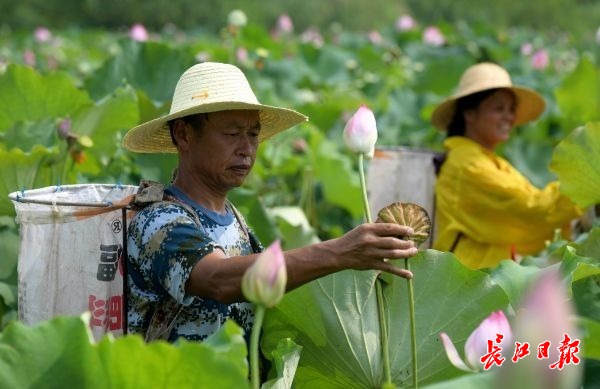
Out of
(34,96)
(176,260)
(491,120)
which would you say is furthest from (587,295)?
(34,96)

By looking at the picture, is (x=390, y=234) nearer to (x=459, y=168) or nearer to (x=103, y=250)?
(x=103, y=250)

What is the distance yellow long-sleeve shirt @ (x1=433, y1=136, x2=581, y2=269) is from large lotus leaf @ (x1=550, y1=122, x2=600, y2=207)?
676 mm

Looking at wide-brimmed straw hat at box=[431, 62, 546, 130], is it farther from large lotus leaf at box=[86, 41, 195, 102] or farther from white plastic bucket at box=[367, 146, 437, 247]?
large lotus leaf at box=[86, 41, 195, 102]

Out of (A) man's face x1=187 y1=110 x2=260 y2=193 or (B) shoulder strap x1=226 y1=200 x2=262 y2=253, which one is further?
(B) shoulder strap x1=226 y1=200 x2=262 y2=253

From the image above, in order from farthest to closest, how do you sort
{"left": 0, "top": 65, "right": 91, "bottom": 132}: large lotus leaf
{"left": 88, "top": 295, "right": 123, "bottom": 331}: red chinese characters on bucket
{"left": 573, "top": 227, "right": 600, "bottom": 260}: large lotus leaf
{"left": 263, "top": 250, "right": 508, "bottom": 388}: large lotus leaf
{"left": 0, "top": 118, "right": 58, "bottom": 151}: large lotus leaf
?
{"left": 0, "top": 65, "right": 91, "bottom": 132}: large lotus leaf
{"left": 0, "top": 118, "right": 58, "bottom": 151}: large lotus leaf
{"left": 573, "top": 227, "right": 600, "bottom": 260}: large lotus leaf
{"left": 88, "top": 295, "right": 123, "bottom": 331}: red chinese characters on bucket
{"left": 263, "top": 250, "right": 508, "bottom": 388}: large lotus leaf

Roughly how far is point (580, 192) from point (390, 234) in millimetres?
1283

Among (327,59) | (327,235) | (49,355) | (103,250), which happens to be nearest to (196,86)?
A: (103,250)

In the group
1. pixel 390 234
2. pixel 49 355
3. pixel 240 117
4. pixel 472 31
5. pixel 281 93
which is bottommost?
pixel 49 355

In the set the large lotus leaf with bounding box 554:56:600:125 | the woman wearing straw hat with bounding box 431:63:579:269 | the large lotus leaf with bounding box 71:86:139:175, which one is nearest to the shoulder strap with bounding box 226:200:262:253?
the large lotus leaf with bounding box 71:86:139:175

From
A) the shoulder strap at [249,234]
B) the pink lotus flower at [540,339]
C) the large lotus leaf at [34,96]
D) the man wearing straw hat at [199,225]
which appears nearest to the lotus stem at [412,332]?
the man wearing straw hat at [199,225]

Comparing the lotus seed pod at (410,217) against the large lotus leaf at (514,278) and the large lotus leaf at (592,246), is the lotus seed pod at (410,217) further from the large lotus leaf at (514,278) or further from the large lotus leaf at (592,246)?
the large lotus leaf at (592,246)

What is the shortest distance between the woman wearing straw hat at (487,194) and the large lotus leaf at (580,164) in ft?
2.14

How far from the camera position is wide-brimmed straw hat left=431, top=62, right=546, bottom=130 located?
13.3ft

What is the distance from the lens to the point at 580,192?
3.11 meters
